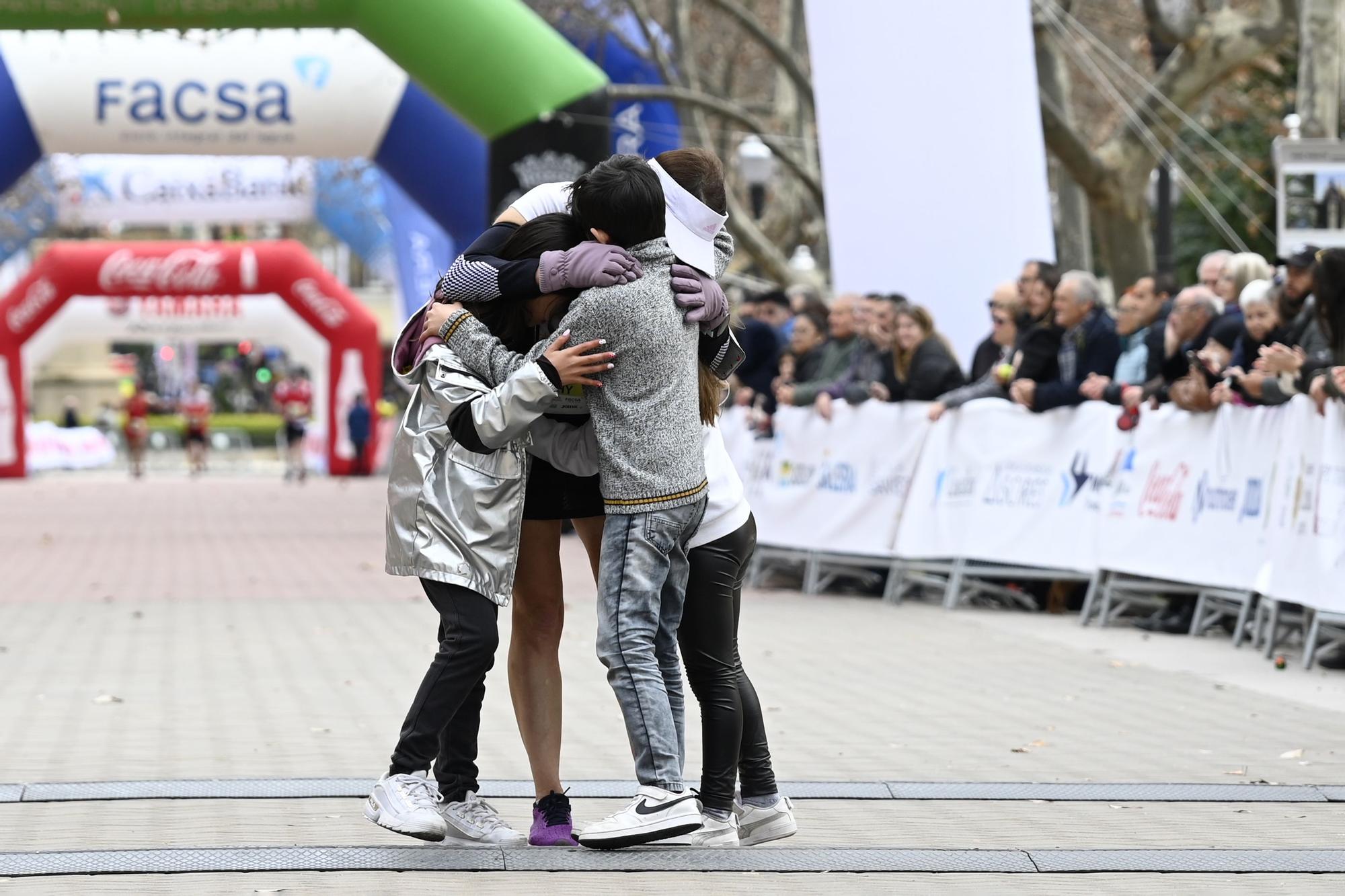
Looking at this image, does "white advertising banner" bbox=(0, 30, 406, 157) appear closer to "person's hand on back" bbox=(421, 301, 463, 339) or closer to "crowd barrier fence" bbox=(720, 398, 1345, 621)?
"crowd barrier fence" bbox=(720, 398, 1345, 621)

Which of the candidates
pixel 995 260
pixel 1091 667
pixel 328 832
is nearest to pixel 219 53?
pixel 995 260

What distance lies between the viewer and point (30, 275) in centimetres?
3509

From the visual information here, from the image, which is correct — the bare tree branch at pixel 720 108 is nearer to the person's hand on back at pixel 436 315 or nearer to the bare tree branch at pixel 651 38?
the bare tree branch at pixel 651 38

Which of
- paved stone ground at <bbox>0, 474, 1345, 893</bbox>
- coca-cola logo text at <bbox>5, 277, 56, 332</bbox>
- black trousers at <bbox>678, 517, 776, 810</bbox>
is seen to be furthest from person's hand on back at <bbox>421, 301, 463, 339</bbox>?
coca-cola logo text at <bbox>5, 277, 56, 332</bbox>

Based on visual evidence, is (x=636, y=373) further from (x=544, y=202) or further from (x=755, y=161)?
(x=755, y=161)

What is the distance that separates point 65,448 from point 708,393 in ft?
133

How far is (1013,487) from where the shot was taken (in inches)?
472

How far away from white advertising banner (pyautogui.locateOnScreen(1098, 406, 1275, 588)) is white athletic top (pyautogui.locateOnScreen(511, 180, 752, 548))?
495cm

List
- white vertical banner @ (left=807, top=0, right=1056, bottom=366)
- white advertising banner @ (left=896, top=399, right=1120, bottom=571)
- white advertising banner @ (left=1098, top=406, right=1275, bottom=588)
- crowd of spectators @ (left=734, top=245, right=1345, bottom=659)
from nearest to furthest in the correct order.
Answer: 1. crowd of spectators @ (left=734, top=245, right=1345, bottom=659)
2. white advertising banner @ (left=1098, top=406, right=1275, bottom=588)
3. white advertising banner @ (left=896, top=399, right=1120, bottom=571)
4. white vertical banner @ (left=807, top=0, right=1056, bottom=366)

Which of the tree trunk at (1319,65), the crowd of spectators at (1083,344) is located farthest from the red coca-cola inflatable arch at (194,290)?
the tree trunk at (1319,65)

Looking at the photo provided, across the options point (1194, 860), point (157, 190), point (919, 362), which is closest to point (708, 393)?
point (1194, 860)

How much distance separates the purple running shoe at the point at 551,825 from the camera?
5242 millimetres

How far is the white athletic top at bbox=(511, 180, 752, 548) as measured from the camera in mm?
5293

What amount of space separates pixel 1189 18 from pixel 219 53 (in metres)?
8.96
